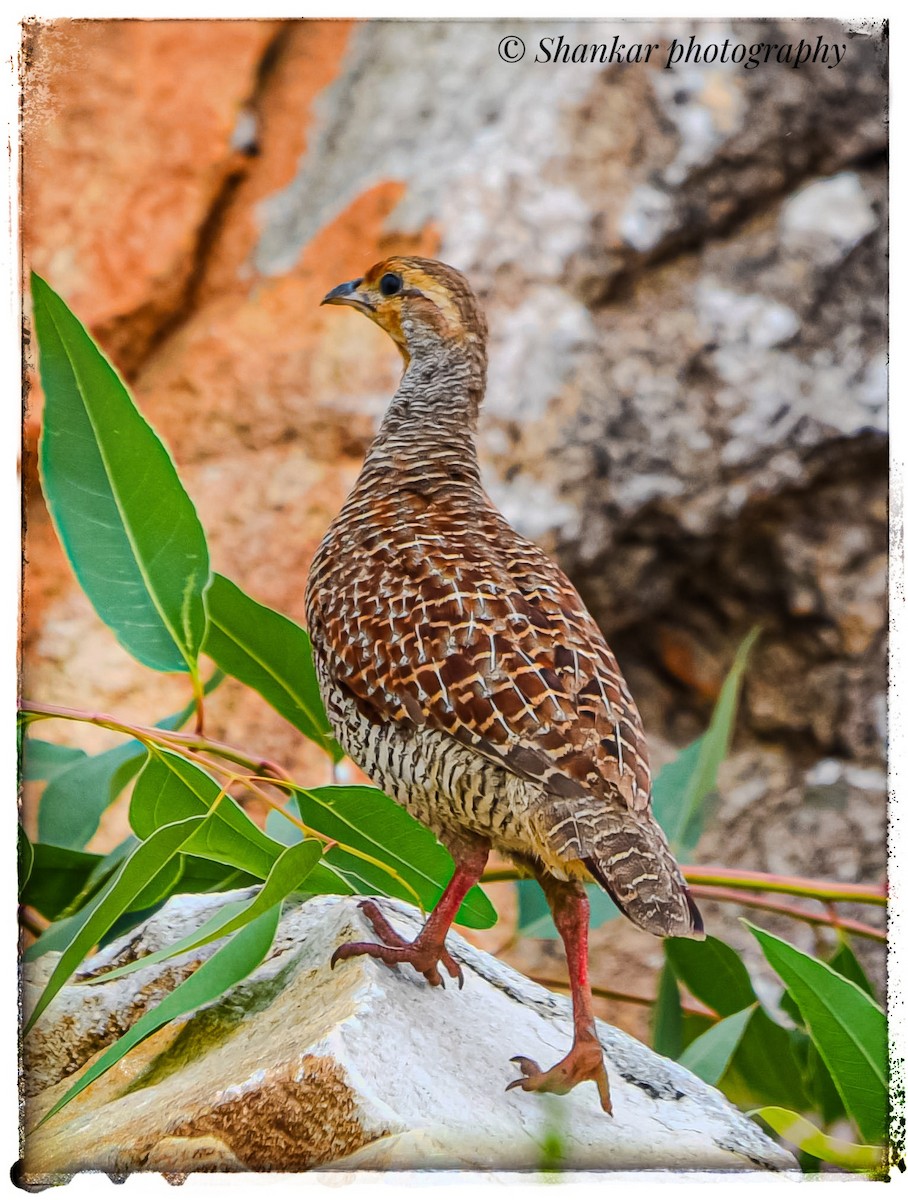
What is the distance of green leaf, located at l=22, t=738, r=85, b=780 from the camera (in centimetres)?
142

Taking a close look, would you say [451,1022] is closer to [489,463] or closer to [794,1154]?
[794,1154]

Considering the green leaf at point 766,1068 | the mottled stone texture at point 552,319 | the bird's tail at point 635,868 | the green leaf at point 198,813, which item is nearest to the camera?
the bird's tail at point 635,868

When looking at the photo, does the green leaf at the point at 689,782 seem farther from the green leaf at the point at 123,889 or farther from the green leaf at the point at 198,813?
the green leaf at the point at 123,889

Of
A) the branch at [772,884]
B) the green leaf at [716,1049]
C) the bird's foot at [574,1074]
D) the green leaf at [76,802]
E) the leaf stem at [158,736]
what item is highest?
the leaf stem at [158,736]

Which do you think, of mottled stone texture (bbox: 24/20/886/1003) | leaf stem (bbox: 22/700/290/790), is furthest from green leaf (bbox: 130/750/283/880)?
mottled stone texture (bbox: 24/20/886/1003)

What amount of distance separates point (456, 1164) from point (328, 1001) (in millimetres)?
190

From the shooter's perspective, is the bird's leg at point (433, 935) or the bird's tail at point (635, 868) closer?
the bird's tail at point (635, 868)

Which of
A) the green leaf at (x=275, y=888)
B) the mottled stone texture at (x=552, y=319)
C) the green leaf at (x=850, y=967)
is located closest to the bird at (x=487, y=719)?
the green leaf at (x=275, y=888)

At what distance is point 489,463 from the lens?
7.86 feet

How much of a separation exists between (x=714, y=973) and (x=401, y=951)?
1.55 ft

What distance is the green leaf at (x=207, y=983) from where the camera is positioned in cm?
111

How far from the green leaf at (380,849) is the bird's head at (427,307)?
0.55 m

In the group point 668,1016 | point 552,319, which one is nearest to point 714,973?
point 668,1016

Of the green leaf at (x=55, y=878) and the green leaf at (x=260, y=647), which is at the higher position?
the green leaf at (x=260, y=647)
